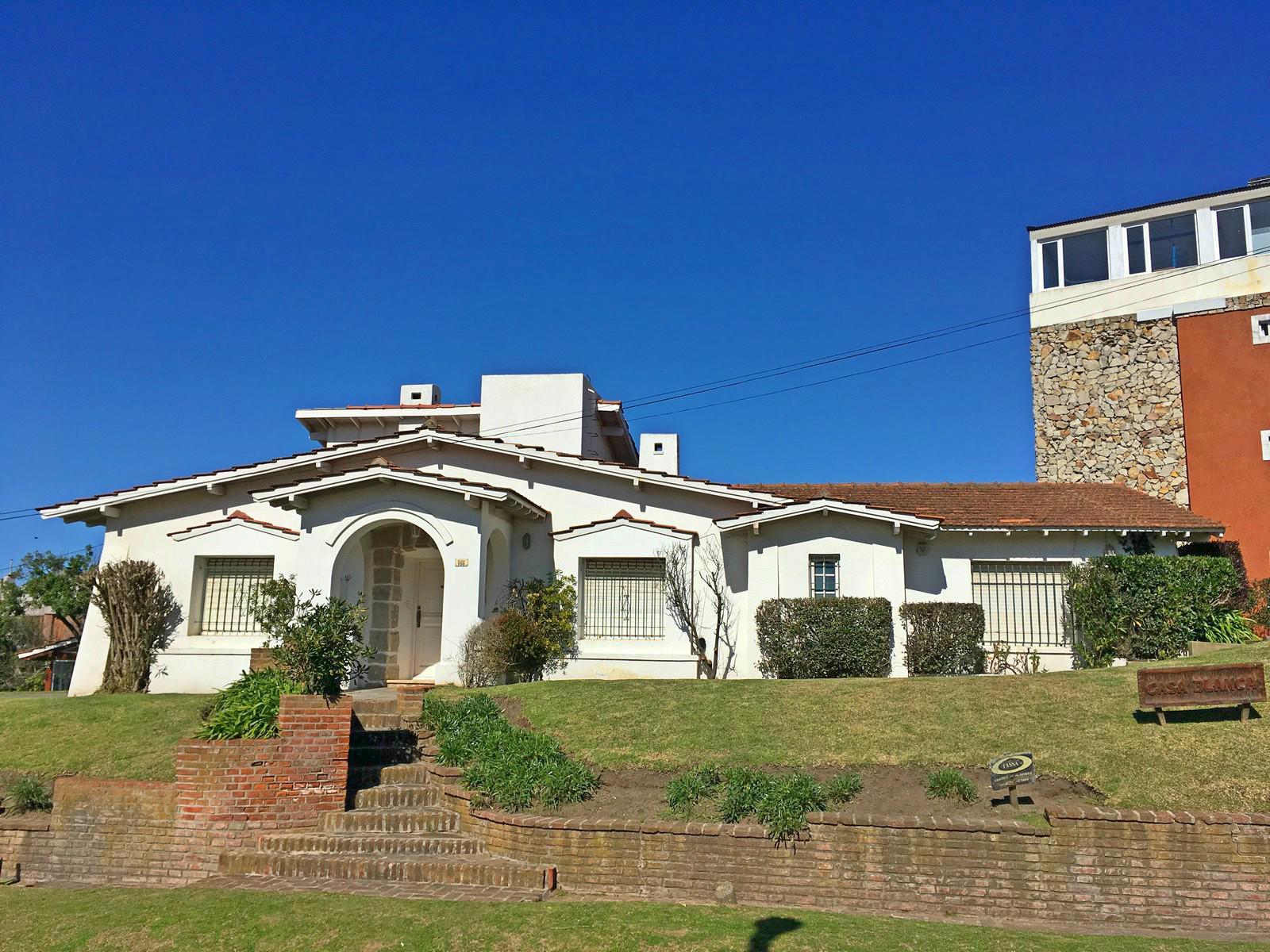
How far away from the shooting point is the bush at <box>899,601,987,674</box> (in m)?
18.5

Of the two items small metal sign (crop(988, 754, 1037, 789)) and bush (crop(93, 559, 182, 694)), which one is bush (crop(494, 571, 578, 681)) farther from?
small metal sign (crop(988, 754, 1037, 789))

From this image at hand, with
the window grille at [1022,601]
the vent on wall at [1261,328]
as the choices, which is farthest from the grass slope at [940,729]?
the vent on wall at [1261,328]

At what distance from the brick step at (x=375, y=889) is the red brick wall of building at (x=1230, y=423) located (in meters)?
20.3

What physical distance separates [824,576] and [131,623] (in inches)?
542

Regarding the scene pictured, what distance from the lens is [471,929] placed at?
8508mm

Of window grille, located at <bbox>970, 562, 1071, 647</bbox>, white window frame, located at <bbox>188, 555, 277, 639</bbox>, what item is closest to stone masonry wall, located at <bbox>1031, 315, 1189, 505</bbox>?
window grille, located at <bbox>970, 562, 1071, 647</bbox>

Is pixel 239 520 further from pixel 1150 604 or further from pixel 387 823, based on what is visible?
pixel 1150 604

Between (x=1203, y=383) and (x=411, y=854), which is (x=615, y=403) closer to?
(x=1203, y=383)

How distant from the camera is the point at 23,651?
40.3m

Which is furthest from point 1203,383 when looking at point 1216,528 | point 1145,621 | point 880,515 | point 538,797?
point 538,797

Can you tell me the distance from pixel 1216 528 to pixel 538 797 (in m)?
15.6

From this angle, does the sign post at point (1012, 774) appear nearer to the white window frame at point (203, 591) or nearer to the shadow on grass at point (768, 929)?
the shadow on grass at point (768, 929)

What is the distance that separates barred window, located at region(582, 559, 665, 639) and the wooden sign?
33.6ft

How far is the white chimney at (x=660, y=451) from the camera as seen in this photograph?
3045cm
